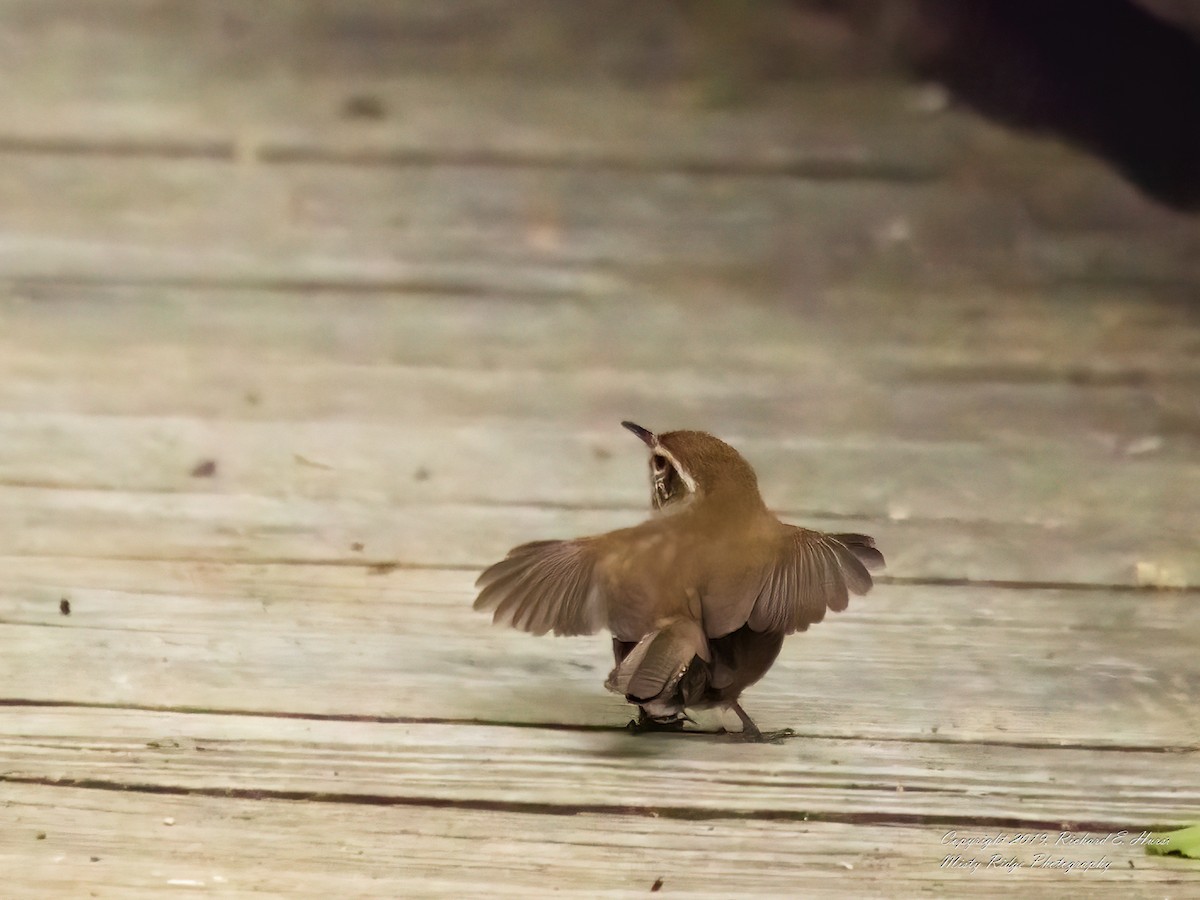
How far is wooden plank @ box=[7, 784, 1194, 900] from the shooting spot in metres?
1.30

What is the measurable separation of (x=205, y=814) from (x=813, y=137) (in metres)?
1.78

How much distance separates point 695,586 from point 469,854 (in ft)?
1.47

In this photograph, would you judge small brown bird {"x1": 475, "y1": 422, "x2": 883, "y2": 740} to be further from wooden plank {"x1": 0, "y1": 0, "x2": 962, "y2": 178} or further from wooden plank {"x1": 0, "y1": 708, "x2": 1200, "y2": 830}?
wooden plank {"x1": 0, "y1": 0, "x2": 962, "y2": 178}

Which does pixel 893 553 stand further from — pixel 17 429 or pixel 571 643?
pixel 17 429

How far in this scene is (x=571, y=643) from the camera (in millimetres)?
1843

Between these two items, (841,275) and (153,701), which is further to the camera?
(841,275)

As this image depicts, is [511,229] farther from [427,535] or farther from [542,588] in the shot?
[542,588]

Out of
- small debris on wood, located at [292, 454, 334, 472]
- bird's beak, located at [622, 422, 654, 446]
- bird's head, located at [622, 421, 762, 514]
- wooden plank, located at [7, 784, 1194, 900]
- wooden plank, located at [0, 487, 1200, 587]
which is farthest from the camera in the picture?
small debris on wood, located at [292, 454, 334, 472]

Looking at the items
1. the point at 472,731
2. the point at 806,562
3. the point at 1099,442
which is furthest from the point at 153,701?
the point at 1099,442

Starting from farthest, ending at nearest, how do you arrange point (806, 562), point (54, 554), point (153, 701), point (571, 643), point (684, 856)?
point (54, 554)
point (571, 643)
point (153, 701)
point (806, 562)
point (684, 856)

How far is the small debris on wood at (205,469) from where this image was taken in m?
2.28

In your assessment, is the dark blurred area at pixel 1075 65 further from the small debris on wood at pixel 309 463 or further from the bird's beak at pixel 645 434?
the small debris on wood at pixel 309 463

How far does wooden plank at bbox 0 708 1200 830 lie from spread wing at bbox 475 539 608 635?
0.59 feet

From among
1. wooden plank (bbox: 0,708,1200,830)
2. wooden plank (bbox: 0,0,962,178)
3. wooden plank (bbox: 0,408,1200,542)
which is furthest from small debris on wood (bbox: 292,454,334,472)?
wooden plank (bbox: 0,708,1200,830)
